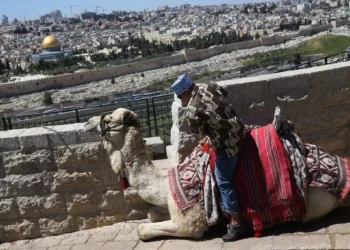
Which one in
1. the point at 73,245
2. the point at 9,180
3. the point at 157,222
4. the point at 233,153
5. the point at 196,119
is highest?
the point at 196,119

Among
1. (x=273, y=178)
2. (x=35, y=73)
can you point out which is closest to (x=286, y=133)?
(x=273, y=178)

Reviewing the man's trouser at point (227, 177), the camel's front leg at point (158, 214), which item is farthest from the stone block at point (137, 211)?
the man's trouser at point (227, 177)

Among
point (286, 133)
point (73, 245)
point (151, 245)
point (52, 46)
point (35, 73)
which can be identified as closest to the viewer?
point (286, 133)

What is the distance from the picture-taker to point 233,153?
3.62 meters

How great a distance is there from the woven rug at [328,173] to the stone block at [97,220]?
191cm

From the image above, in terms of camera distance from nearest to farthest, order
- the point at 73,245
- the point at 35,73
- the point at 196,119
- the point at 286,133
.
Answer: the point at 196,119, the point at 286,133, the point at 73,245, the point at 35,73

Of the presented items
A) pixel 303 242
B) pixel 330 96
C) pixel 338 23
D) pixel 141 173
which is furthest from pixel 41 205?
pixel 338 23

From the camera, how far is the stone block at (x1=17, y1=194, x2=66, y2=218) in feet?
15.2

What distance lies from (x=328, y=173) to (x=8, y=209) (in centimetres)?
292

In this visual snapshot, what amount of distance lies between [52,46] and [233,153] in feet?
347

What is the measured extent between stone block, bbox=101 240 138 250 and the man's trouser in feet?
3.26

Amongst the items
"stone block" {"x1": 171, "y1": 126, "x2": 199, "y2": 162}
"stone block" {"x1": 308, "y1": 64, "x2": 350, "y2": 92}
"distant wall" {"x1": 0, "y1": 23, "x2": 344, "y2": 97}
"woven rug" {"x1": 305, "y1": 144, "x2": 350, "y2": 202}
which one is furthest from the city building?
"woven rug" {"x1": 305, "y1": 144, "x2": 350, "y2": 202}

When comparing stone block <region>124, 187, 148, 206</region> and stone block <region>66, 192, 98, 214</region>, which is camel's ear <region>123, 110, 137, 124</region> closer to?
stone block <region>124, 187, 148, 206</region>

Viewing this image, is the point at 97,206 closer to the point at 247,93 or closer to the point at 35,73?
the point at 247,93
